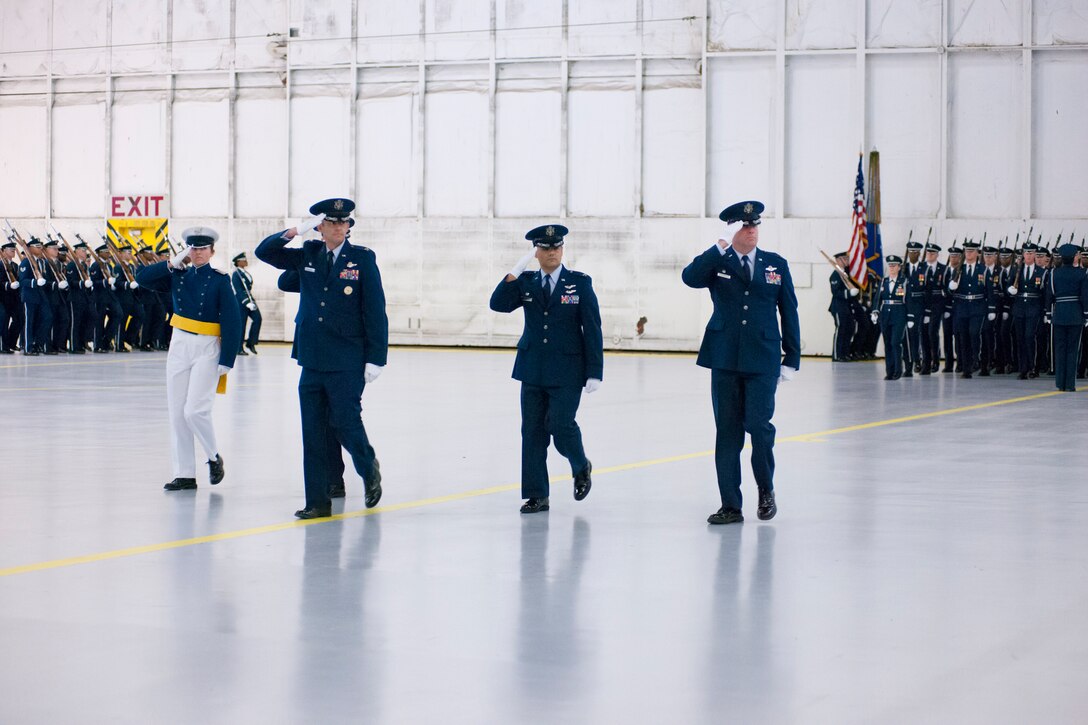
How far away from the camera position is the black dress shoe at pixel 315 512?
29.2ft

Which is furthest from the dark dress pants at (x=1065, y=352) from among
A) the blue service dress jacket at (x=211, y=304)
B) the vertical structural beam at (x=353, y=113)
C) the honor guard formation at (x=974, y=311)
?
the vertical structural beam at (x=353, y=113)

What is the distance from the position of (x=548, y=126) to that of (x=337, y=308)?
79.8ft

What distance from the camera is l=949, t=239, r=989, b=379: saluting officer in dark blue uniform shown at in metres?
24.8

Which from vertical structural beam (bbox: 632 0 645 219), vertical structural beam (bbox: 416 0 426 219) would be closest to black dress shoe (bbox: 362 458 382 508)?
vertical structural beam (bbox: 632 0 645 219)

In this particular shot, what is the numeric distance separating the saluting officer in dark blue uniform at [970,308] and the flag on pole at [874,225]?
3818 millimetres

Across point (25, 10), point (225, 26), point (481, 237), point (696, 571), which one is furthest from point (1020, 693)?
point (25, 10)

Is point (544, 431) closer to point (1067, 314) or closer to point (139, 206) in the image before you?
point (1067, 314)

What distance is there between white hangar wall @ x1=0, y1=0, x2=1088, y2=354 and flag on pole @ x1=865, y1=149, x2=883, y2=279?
3.17 ft

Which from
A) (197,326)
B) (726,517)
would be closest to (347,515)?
(197,326)

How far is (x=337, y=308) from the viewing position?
29.8 feet

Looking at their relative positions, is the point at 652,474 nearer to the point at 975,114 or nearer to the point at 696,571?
the point at 696,571

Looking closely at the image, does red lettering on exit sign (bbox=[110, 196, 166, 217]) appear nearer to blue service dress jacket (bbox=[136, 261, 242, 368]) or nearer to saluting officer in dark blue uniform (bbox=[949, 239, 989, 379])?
saluting officer in dark blue uniform (bbox=[949, 239, 989, 379])

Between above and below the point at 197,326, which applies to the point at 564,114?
above

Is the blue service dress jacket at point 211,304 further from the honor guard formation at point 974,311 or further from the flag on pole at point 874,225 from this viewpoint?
the flag on pole at point 874,225
